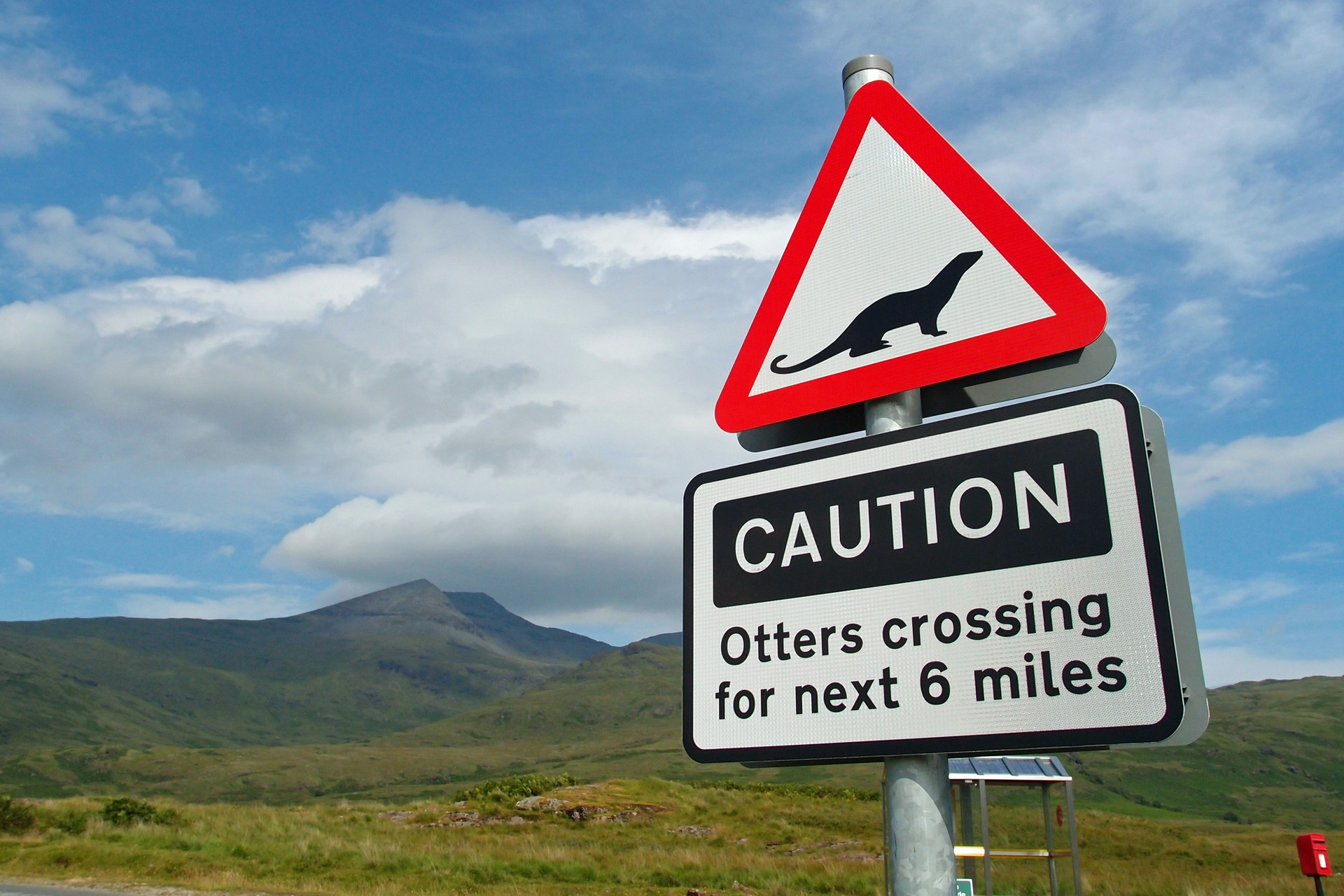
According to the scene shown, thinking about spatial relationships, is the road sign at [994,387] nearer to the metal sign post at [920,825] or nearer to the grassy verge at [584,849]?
the metal sign post at [920,825]

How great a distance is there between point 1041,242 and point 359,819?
29241mm

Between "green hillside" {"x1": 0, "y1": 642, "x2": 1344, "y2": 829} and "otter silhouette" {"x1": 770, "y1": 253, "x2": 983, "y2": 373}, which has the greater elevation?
"otter silhouette" {"x1": 770, "y1": 253, "x2": 983, "y2": 373}

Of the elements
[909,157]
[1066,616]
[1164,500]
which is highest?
[909,157]


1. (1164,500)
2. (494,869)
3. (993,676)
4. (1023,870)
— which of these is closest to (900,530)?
(993,676)

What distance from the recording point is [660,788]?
112ft

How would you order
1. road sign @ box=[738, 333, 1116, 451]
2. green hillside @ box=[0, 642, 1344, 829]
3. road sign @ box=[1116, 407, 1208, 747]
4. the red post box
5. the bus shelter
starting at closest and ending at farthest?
road sign @ box=[1116, 407, 1208, 747] < road sign @ box=[738, 333, 1116, 451] < the bus shelter < the red post box < green hillside @ box=[0, 642, 1344, 829]

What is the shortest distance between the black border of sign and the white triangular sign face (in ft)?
0.99

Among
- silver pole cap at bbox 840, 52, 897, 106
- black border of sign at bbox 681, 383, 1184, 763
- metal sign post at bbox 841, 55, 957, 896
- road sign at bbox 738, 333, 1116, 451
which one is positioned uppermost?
silver pole cap at bbox 840, 52, 897, 106

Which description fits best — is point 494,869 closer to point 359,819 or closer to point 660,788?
point 359,819

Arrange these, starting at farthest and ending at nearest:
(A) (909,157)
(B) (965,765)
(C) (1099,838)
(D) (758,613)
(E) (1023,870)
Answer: (C) (1099,838) → (E) (1023,870) → (B) (965,765) → (A) (909,157) → (D) (758,613)

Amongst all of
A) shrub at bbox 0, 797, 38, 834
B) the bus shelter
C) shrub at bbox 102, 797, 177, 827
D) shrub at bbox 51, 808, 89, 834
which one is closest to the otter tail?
the bus shelter

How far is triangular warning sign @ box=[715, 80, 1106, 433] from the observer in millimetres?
2223

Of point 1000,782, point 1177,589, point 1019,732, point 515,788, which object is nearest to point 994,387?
point 1177,589

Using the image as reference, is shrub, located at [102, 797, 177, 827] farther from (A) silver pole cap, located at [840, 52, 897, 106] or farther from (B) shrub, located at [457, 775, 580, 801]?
(A) silver pole cap, located at [840, 52, 897, 106]
